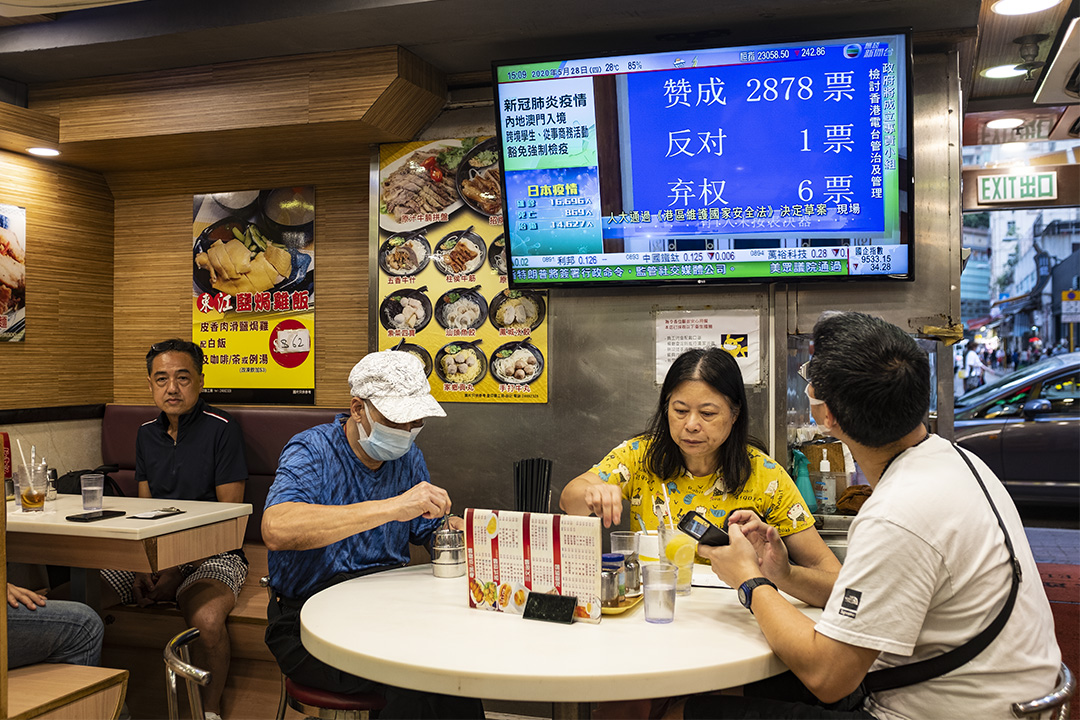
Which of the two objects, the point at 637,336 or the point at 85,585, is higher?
the point at 637,336

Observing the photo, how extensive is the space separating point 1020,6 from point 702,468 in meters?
2.62

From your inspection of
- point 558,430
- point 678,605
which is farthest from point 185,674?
point 558,430

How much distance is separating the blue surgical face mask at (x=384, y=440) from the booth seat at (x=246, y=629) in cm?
146

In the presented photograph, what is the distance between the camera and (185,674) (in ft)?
7.36

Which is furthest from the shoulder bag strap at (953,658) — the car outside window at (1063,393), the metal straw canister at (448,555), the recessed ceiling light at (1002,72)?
the car outside window at (1063,393)

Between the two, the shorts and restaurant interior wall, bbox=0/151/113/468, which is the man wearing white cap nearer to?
the shorts

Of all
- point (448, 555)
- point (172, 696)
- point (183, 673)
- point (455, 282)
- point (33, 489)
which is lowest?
point (172, 696)

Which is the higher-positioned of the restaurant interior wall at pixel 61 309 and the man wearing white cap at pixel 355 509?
the restaurant interior wall at pixel 61 309

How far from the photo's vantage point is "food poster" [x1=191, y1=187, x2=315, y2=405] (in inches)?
181

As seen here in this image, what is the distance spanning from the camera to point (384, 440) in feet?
8.49

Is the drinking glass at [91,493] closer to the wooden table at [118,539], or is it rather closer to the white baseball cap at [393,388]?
the wooden table at [118,539]

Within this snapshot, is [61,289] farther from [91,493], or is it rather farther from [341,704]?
[341,704]

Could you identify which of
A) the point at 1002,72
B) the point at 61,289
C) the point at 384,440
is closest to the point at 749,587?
the point at 384,440

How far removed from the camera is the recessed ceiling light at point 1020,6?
11.5ft
